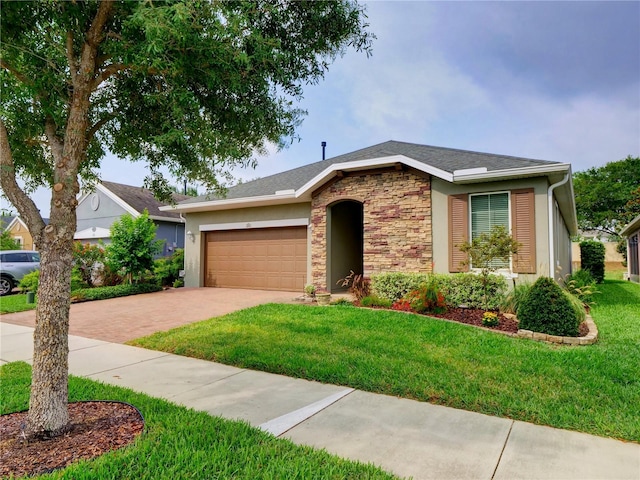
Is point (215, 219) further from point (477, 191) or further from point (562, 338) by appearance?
point (562, 338)

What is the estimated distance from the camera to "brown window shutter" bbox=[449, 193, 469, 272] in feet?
31.3

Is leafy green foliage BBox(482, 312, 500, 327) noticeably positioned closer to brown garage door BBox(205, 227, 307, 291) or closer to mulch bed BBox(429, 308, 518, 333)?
mulch bed BBox(429, 308, 518, 333)

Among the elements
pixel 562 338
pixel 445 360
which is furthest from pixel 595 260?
pixel 445 360

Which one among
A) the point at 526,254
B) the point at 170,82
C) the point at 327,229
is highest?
the point at 170,82

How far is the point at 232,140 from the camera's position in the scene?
4.37 metres

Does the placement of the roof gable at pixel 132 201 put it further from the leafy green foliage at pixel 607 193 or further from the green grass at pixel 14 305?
the leafy green foliage at pixel 607 193

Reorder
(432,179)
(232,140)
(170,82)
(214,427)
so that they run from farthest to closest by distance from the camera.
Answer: (432,179) < (232,140) < (170,82) < (214,427)

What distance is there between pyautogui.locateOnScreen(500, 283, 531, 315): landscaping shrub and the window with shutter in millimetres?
831

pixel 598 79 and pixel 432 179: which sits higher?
pixel 598 79

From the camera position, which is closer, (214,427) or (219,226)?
(214,427)

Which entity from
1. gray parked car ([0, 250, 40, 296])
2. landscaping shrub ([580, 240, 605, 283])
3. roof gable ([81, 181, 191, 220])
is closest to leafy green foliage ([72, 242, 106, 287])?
gray parked car ([0, 250, 40, 296])

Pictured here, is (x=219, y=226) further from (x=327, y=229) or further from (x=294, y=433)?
(x=294, y=433)

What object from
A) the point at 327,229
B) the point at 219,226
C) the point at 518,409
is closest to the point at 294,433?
the point at 518,409

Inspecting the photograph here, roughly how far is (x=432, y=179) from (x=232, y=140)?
23.3 ft
